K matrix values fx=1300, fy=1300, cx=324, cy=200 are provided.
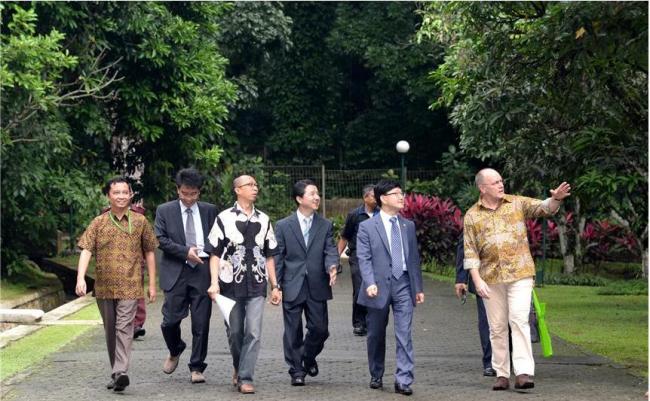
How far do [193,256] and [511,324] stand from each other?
2747 millimetres

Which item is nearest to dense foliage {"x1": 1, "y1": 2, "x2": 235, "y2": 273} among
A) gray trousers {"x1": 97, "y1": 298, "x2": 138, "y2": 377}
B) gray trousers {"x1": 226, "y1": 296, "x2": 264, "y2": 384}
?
gray trousers {"x1": 97, "y1": 298, "x2": 138, "y2": 377}

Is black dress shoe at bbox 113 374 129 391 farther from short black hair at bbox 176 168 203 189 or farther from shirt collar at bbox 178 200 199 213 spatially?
short black hair at bbox 176 168 203 189

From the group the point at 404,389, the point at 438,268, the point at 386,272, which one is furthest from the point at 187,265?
the point at 438,268

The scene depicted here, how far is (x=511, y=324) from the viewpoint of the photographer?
35.2ft

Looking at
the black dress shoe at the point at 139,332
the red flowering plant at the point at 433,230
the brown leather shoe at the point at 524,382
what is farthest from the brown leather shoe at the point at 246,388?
the red flowering plant at the point at 433,230

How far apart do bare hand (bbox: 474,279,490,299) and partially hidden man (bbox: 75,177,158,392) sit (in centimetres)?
271

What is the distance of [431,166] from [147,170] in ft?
58.1

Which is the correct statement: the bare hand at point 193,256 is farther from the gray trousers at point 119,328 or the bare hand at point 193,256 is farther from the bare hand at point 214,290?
the gray trousers at point 119,328

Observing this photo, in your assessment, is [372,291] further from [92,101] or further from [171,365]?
[92,101]

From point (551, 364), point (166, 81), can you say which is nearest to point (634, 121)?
point (551, 364)

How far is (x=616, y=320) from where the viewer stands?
59.0ft

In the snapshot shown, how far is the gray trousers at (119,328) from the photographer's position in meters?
10.7

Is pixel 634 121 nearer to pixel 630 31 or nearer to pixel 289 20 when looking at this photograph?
pixel 630 31

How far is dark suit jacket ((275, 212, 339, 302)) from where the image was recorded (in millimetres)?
11414
